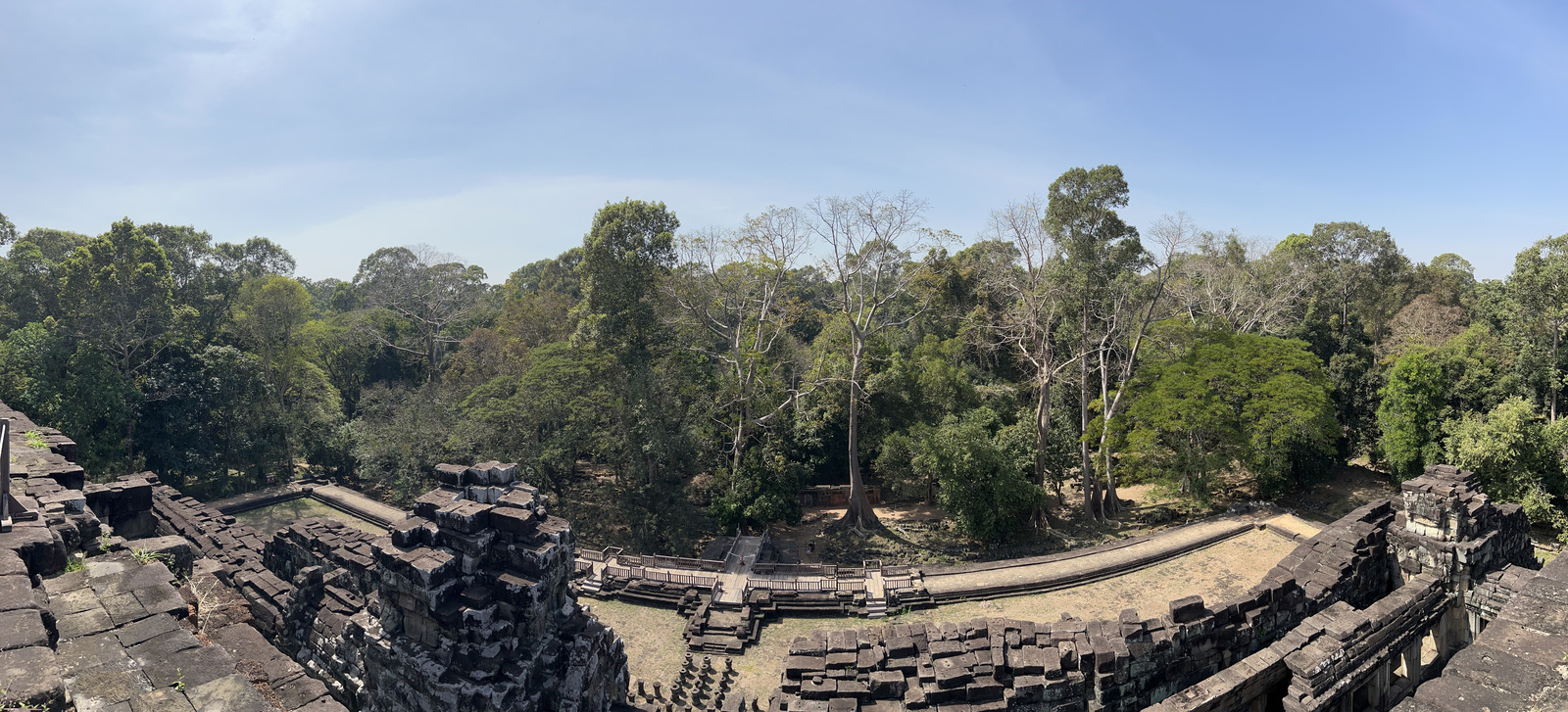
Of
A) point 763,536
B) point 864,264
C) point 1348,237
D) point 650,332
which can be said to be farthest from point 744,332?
point 1348,237

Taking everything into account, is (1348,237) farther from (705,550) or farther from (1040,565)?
(705,550)

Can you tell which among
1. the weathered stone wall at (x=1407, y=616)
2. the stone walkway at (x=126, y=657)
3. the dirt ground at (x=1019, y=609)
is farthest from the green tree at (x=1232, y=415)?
the stone walkway at (x=126, y=657)

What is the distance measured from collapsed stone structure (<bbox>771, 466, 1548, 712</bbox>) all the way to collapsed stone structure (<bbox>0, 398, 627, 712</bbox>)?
3584 mm

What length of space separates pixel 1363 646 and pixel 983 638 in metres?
5.17

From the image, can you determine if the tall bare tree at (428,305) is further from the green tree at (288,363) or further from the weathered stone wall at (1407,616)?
the weathered stone wall at (1407,616)

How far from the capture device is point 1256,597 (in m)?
10.6

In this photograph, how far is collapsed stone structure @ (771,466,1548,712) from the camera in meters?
9.35

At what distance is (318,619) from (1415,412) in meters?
28.9

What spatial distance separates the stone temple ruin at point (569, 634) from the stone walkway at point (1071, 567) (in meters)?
4.15

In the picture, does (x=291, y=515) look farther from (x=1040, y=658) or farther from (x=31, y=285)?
(x=1040, y=658)

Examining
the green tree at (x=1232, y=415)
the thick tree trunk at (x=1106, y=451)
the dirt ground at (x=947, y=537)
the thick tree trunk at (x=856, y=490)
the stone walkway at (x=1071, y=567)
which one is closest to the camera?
the stone walkway at (x=1071, y=567)

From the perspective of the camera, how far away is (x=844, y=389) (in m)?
24.7

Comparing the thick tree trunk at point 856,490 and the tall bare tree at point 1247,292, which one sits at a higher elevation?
the tall bare tree at point 1247,292

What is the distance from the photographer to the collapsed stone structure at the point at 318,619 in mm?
5562
